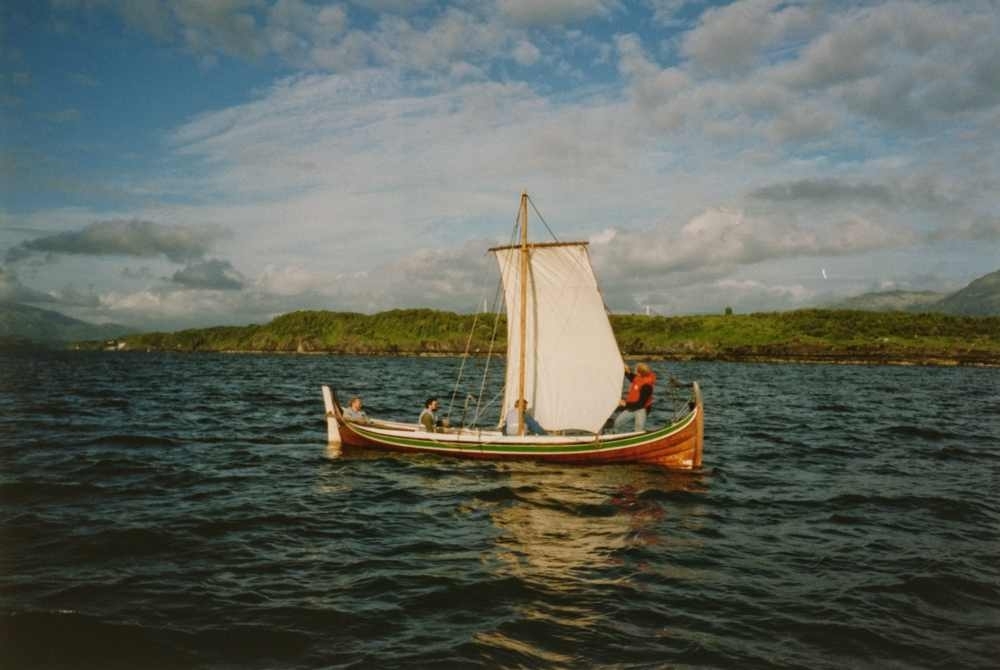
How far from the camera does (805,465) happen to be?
90.8ft

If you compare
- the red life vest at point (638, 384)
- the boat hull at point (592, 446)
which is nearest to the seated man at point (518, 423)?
the boat hull at point (592, 446)

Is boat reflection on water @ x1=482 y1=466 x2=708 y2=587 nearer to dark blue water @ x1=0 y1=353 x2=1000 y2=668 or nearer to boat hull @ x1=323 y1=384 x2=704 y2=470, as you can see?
dark blue water @ x1=0 y1=353 x2=1000 y2=668

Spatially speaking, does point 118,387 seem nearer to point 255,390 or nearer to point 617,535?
point 255,390

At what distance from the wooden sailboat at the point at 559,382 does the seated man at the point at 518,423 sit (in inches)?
6.8

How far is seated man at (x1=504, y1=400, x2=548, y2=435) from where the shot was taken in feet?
91.0

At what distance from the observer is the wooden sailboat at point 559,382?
85.7 ft

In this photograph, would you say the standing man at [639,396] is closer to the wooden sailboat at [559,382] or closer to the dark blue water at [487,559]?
the wooden sailboat at [559,382]

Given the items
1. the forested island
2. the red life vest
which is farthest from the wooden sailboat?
the forested island

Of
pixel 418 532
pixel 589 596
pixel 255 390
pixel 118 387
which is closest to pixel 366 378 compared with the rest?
pixel 255 390

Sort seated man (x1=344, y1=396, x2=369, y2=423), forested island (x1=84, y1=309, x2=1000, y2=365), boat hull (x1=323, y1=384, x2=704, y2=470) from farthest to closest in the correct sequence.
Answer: forested island (x1=84, y1=309, x2=1000, y2=365)
seated man (x1=344, y1=396, x2=369, y2=423)
boat hull (x1=323, y1=384, x2=704, y2=470)

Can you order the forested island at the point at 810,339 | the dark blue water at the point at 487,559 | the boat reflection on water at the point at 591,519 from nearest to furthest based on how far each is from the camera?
the dark blue water at the point at 487,559 < the boat reflection on water at the point at 591,519 < the forested island at the point at 810,339

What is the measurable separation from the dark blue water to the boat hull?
2.32 feet

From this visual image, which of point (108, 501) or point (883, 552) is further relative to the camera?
point (108, 501)

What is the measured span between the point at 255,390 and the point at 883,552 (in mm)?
60203
